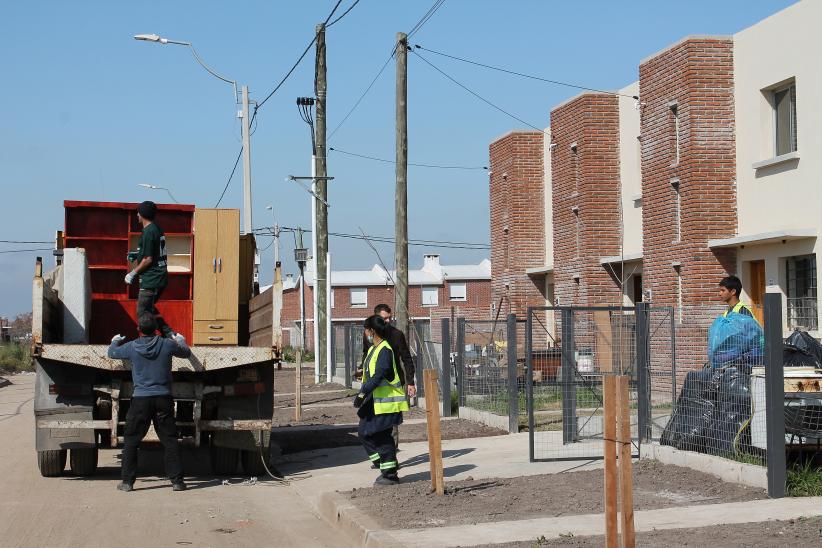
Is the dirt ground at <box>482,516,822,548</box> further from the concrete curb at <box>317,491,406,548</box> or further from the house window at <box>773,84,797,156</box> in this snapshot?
the house window at <box>773,84,797,156</box>

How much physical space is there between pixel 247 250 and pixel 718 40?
11.2 m

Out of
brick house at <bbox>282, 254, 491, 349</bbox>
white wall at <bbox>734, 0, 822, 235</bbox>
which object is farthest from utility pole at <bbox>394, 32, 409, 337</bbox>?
brick house at <bbox>282, 254, 491, 349</bbox>

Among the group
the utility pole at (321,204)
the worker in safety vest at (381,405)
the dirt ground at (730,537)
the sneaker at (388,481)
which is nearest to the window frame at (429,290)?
the utility pole at (321,204)

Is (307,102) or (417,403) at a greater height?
(307,102)

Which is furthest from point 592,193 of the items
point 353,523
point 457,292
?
point 457,292

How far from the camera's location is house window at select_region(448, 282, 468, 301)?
8338 centimetres

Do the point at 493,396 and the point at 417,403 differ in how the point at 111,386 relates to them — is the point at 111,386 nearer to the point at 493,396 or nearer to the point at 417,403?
the point at 493,396

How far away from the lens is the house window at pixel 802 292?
63.2ft

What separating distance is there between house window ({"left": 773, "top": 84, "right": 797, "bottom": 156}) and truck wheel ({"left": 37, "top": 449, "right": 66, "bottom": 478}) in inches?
526

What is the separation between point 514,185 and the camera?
33656 millimetres

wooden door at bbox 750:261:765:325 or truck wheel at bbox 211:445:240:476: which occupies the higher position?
wooden door at bbox 750:261:765:325

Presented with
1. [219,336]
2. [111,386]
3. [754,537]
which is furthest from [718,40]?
[754,537]

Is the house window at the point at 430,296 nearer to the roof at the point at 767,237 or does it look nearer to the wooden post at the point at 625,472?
the roof at the point at 767,237

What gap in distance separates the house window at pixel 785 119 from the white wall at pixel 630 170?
587cm
